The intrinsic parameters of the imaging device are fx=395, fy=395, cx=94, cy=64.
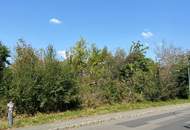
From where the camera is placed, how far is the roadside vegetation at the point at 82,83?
2430cm

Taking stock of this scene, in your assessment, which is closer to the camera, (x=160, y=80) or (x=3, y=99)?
(x=3, y=99)

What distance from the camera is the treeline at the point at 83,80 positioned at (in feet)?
80.4

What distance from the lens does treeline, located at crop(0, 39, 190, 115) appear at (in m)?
24.5

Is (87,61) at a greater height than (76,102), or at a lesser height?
greater

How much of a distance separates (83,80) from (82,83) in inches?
62.5

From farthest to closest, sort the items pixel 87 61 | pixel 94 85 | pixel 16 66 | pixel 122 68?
1. pixel 87 61
2. pixel 122 68
3. pixel 94 85
4. pixel 16 66

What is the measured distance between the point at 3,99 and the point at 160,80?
926 inches

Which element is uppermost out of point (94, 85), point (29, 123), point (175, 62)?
point (175, 62)

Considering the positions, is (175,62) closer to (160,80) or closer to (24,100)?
(160,80)

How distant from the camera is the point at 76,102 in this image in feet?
94.9

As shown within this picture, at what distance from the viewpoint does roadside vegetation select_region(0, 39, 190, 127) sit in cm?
2430

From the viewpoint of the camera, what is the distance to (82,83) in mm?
31484

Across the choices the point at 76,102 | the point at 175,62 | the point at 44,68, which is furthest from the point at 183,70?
the point at 44,68

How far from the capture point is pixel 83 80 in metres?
33.1
